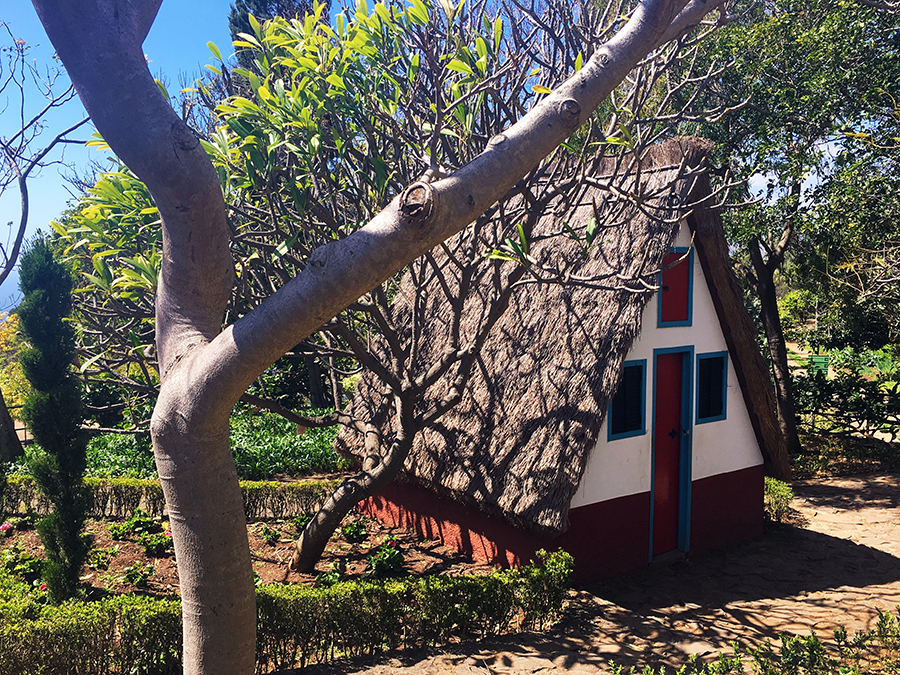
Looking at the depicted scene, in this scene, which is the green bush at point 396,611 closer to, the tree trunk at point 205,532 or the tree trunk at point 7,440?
the tree trunk at point 205,532

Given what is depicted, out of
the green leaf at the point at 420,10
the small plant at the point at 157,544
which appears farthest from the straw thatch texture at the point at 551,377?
the small plant at the point at 157,544

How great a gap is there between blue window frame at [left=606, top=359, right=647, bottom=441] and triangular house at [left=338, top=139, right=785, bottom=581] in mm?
20

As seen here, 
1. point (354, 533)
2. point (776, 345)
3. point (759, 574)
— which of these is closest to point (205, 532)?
point (354, 533)

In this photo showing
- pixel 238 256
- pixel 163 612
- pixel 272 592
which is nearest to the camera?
pixel 163 612

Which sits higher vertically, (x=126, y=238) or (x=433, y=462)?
(x=126, y=238)

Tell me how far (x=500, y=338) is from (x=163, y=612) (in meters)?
5.11

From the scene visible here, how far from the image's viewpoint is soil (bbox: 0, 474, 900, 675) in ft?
18.5

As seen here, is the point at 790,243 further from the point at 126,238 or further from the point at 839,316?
the point at 126,238

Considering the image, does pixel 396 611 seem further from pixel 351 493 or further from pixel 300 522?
pixel 300 522

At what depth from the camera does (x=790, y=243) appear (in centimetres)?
1424

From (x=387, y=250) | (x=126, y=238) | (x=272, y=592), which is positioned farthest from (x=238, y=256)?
(x=387, y=250)

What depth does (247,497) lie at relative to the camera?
954 centimetres

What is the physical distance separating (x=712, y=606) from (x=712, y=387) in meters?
2.95

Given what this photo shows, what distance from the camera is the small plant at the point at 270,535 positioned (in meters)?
8.42
